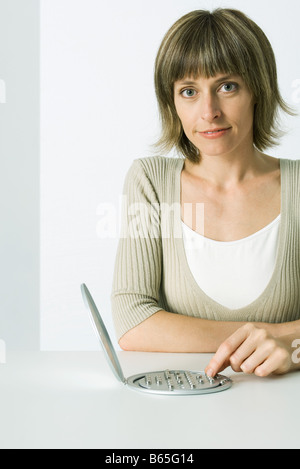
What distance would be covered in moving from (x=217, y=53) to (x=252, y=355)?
2.29 ft

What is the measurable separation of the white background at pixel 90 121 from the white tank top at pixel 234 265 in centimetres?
184

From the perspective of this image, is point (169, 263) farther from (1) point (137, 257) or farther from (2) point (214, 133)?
(2) point (214, 133)

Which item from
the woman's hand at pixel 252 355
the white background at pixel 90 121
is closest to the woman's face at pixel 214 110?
the woman's hand at pixel 252 355

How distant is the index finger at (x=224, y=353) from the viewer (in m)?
0.97

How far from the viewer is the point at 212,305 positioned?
147cm

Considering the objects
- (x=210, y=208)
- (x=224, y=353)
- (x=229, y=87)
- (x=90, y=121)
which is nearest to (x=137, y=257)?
(x=210, y=208)

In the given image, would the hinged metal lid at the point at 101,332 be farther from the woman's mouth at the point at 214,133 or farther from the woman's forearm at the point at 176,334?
the woman's mouth at the point at 214,133

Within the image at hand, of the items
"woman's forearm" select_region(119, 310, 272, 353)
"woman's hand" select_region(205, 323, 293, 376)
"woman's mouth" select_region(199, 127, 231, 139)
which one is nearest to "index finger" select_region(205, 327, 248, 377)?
"woman's hand" select_region(205, 323, 293, 376)

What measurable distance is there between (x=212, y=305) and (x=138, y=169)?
403 millimetres

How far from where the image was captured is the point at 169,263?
153cm

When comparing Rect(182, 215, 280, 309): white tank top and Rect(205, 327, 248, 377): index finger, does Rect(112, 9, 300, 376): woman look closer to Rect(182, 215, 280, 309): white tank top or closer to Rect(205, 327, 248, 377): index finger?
Rect(182, 215, 280, 309): white tank top

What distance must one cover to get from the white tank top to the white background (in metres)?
1.84

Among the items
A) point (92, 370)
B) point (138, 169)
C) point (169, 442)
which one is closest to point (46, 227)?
point (138, 169)
